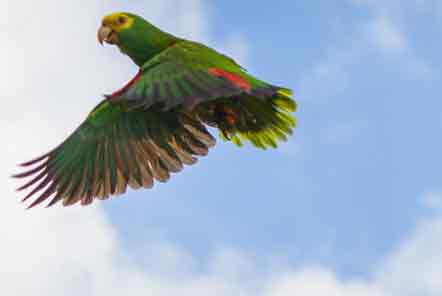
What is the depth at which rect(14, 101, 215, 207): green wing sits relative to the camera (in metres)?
7.96

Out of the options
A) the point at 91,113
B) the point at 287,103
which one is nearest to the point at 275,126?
the point at 287,103

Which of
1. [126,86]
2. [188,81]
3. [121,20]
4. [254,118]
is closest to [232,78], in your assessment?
[188,81]

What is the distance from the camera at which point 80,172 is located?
8.07 metres

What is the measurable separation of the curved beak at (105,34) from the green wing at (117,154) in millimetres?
880

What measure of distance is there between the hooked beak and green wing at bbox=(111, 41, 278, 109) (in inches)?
37.2

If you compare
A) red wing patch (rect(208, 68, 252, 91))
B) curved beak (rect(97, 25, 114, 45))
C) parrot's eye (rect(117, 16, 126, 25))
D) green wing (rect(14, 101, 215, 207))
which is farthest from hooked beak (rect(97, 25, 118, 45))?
red wing patch (rect(208, 68, 252, 91))

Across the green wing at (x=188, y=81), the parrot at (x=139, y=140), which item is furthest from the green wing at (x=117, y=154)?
the green wing at (x=188, y=81)

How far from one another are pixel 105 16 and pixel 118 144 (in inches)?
56.0

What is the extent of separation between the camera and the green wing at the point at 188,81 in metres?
6.81

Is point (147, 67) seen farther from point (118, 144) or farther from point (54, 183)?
point (54, 183)

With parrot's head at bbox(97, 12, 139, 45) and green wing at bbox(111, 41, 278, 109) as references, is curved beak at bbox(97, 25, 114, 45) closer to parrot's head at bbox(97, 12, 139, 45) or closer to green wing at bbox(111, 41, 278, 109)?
parrot's head at bbox(97, 12, 139, 45)

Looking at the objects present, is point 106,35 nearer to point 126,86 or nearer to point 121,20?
point 121,20

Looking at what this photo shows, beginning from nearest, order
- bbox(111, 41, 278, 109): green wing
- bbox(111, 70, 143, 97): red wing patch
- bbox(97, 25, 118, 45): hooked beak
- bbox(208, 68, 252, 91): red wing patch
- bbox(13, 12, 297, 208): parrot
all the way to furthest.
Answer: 1. bbox(111, 41, 278, 109): green wing
2. bbox(208, 68, 252, 91): red wing patch
3. bbox(111, 70, 143, 97): red wing patch
4. bbox(13, 12, 297, 208): parrot
5. bbox(97, 25, 118, 45): hooked beak

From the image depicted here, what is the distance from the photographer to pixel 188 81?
7.04 m
